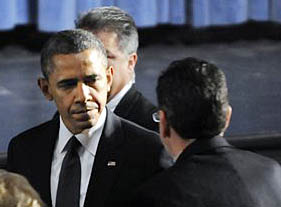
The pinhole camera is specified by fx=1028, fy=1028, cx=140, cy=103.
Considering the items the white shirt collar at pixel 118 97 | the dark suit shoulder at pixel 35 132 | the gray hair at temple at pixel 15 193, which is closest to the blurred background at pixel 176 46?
the white shirt collar at pixel 118 97

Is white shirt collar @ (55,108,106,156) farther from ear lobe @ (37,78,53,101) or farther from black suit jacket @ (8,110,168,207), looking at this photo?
ear lobe @ (37,78,53,101)

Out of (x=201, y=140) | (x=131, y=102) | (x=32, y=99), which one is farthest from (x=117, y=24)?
(x=32, y=99)

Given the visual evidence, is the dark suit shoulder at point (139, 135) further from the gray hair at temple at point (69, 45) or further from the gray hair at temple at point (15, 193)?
the gray hair at temple at point (15, 193)

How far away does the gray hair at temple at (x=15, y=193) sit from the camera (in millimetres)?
2385

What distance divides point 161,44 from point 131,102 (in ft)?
7.89

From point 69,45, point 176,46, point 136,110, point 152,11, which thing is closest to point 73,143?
point 69,45

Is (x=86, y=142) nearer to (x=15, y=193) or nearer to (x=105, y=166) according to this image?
(x=105, y=166)

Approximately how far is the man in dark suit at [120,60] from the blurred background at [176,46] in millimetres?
1573

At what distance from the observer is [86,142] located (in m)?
3.29

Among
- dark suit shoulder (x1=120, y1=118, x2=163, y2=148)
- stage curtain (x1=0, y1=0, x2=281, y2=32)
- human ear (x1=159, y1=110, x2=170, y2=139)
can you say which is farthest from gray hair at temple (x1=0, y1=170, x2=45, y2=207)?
stage curtain (x1=0, y1=0, x2=281, y2=32)

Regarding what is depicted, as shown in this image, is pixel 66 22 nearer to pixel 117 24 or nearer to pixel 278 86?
pixel 278 86

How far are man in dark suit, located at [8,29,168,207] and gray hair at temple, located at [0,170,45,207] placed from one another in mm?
727

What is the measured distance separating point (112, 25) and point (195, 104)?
1.18 metres

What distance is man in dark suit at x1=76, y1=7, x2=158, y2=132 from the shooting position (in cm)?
390
